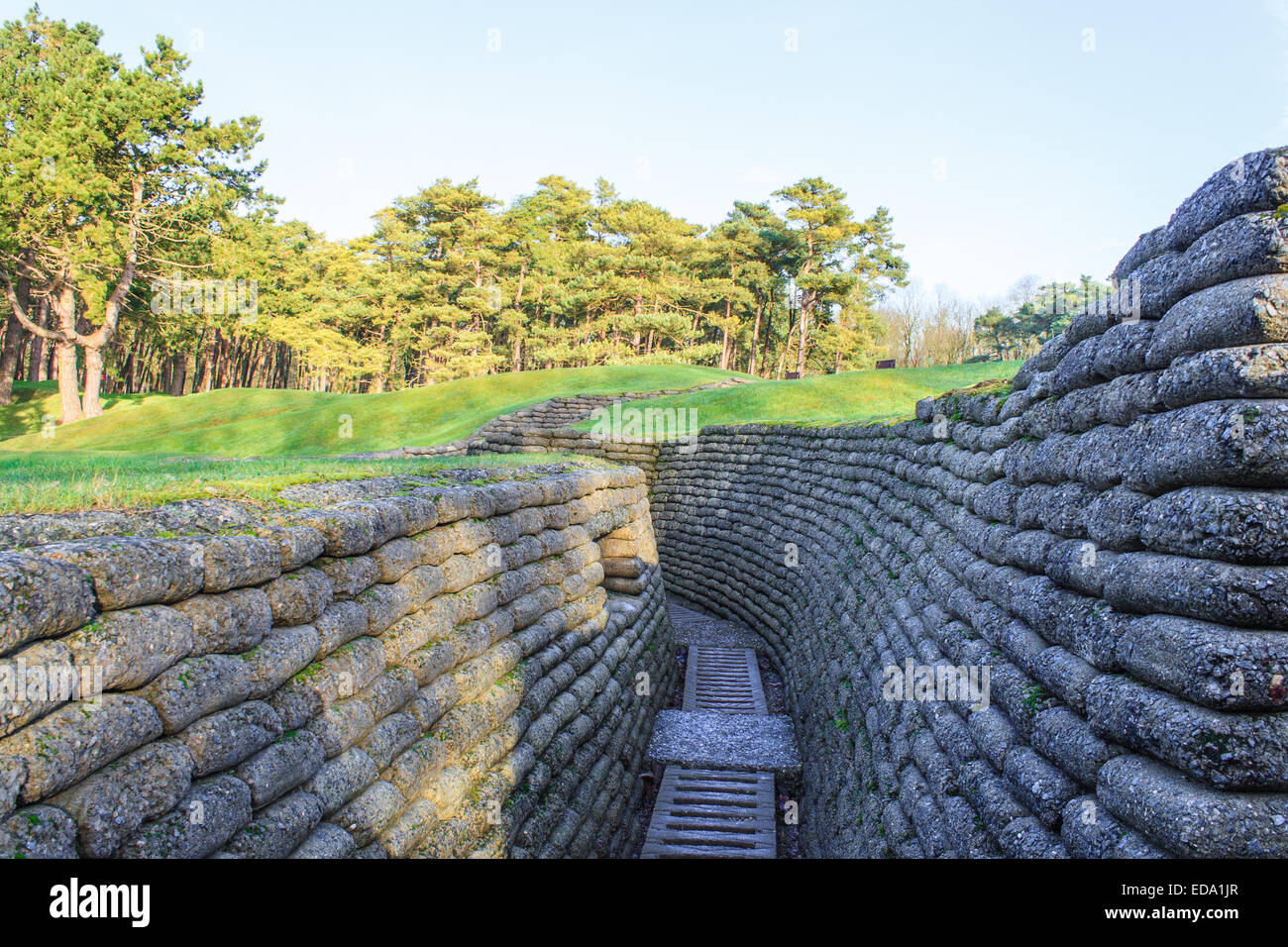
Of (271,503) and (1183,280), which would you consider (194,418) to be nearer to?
(271,503)

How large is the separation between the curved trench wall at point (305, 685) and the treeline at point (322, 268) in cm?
2733

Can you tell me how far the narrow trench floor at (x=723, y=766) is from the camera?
673cm

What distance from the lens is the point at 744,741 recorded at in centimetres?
850

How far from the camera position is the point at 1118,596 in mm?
2812

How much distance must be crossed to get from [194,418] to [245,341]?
28441 millimetres

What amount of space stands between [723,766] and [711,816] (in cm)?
87

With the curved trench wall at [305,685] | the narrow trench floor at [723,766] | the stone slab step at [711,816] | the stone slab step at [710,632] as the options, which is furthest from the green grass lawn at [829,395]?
the curved trench wall at [305,685]

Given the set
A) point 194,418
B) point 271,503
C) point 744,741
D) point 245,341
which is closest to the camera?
point 271,503

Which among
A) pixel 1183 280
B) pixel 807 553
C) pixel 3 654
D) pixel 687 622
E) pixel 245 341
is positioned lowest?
pixel 687 622

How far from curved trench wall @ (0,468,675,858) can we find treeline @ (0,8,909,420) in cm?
2733

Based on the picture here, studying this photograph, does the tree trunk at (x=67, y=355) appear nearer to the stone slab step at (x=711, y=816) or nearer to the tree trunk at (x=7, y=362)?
the tree trunk at (x=7, y=362)

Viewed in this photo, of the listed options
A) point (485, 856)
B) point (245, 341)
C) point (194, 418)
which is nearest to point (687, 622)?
point (485, 856)

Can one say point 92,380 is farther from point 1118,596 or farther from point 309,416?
point 1118,596

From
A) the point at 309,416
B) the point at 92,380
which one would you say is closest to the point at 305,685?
the point at 309,416
